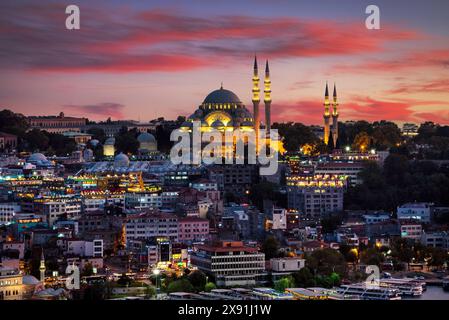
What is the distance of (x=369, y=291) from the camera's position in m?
10.4

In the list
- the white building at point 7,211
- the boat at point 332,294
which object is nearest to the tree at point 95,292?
the boat at point 332,294

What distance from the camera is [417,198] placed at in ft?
53.5

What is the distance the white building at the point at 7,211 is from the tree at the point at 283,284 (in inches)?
216

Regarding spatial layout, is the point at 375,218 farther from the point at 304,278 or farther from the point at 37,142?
the point at 37,142

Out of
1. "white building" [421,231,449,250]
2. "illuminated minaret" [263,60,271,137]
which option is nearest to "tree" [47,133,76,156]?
"illuminated minaret" [263,60,271,137]

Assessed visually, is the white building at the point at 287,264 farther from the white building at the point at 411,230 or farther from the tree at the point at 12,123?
the tree at the point at 12,123

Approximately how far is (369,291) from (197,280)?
4.73ft

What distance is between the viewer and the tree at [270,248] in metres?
12.4

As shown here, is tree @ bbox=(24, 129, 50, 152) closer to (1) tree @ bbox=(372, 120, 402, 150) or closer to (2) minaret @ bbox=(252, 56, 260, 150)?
(2) minaret @ bbox=(252, 56, 260, 150)

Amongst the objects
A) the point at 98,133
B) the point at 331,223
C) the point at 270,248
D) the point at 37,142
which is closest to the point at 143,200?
the point at 331,223

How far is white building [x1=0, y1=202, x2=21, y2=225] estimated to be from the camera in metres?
15.5

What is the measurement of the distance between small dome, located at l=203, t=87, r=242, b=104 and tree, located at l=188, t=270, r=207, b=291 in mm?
14036

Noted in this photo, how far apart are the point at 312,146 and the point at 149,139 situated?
4.51 meters
